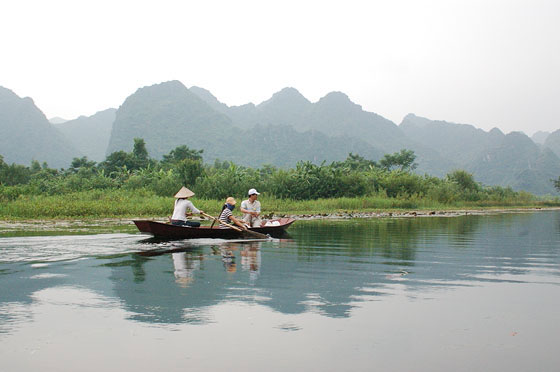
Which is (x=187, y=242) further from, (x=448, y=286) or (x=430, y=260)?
(x=448, y=286)

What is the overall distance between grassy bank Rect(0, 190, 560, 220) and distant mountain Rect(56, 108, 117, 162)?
118m

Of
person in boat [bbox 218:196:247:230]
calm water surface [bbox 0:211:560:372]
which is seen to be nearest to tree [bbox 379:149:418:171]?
person in boat [bbox 218:196:247:230]

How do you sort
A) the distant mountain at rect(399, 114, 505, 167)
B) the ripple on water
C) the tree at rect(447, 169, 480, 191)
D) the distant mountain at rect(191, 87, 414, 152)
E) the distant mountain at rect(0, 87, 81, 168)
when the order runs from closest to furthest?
1. the ripple on water
2. the tree at rect(447, 169, 480, 191)
3. the distant mountain at rect(0, 87, 81, 168)
4. the distant mountain at rect(191, 87, 414, 152)
5. the distant mountain at rect(399, 114, 505, 167)

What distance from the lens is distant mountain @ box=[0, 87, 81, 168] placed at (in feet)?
399

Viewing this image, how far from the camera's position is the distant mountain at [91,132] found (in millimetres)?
143875

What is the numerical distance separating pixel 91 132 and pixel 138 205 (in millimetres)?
142066

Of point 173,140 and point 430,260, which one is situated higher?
point 173,140

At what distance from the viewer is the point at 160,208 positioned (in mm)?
23266

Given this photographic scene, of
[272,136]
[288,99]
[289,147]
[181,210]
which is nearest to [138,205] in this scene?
[181,210]

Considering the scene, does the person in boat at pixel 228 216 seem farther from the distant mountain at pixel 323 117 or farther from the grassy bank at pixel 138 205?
the distant mountain at pixel 323 117

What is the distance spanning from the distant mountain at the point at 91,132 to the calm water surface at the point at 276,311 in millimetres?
136780

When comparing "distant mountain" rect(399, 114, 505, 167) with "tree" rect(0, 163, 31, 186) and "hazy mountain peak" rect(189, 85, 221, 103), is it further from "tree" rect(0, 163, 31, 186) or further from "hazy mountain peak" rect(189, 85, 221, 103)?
"tree" rect(0, 163, 31, 186)

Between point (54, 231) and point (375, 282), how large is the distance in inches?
444

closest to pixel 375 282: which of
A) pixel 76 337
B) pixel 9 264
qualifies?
pixel 76 337
